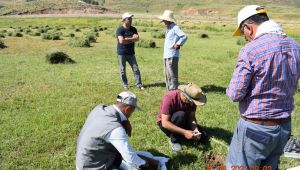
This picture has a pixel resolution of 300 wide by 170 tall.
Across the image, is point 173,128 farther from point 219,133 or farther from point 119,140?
point 119,140

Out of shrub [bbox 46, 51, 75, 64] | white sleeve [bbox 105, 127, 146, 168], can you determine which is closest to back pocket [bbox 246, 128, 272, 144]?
white sleeve [bbox 105, 127, 146, 168]

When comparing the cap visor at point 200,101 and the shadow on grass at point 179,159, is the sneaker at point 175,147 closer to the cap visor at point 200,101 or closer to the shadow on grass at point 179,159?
the shadow on grass at point 179,159

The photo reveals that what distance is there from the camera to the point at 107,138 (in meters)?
4.26

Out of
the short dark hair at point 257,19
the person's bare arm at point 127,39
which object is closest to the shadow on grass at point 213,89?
the person's bare arm at point 127,39

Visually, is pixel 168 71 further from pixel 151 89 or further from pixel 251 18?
pixel 251 18

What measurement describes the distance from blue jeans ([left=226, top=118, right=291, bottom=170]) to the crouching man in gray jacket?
4.23ft

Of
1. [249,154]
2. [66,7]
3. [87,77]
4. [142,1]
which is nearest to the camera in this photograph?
[249,154]

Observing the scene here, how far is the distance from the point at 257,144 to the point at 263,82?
0.69m

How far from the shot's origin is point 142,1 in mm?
148000

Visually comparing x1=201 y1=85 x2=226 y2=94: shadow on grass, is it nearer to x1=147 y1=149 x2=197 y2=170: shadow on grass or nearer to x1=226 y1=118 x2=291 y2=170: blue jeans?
x1=147 y1=149 x2=197 y2=170: shadow on grass

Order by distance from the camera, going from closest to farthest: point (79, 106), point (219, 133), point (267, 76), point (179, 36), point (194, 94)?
point (267, 76)
point (194, 94)
point (219, 133)
point (79, 106)
point (179, 36)

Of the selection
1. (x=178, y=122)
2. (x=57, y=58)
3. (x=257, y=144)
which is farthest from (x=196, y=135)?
(x=57, y=58)

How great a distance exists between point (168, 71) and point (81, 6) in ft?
319

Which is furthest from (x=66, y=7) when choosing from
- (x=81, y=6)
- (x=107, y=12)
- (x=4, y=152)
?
(x=4, y=152)
